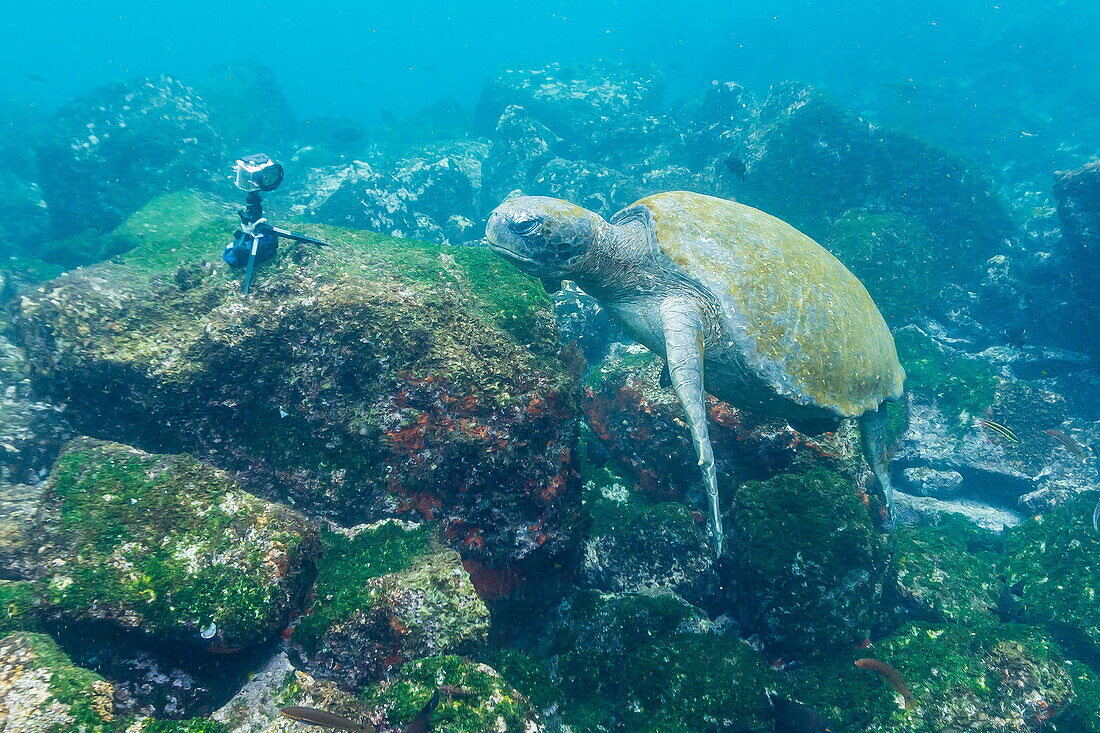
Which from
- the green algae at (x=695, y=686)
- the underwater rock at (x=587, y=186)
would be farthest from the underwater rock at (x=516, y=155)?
the green algae at (x=695, y=686)

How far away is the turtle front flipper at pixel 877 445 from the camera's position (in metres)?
4.89

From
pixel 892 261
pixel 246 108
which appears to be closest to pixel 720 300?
pixel 892 261

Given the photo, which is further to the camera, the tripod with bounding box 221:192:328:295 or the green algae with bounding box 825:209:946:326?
the green algae with bounding box 825:209:946:326

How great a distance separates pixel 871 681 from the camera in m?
3.61

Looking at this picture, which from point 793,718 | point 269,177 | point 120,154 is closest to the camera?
point 793,718

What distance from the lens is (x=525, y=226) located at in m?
3.94

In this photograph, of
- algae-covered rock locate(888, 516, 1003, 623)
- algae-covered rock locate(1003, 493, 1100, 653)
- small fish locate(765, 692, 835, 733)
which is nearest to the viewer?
small fish locate(765, 692, 835, 733)

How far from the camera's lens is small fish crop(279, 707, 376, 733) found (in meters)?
2.34

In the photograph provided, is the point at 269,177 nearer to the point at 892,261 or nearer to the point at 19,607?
the point at 19,607

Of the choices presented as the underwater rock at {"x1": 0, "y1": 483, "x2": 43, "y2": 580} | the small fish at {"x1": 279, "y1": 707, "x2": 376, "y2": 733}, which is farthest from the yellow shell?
the underwater rock at {"x1": 0, "y1": 483, "x2": 43, "y2": 580}

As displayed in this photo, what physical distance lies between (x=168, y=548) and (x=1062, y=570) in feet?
28.1

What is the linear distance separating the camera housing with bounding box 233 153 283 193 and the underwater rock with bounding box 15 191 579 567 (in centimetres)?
173

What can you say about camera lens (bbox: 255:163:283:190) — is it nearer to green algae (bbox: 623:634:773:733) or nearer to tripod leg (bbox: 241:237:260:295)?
tripod leg (bbox: 241:237:260:295)

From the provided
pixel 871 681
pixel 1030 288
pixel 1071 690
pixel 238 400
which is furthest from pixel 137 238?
pixel 1030 288
